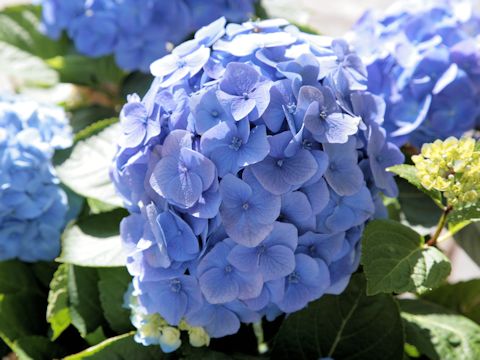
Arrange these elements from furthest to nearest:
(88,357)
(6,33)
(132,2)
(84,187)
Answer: (6,33)
(132,2)
(84,187)
(88,357)

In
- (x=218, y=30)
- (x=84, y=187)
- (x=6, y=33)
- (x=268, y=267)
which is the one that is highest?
(x=218, y=30)

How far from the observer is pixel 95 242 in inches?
34.3

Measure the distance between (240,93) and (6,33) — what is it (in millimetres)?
751

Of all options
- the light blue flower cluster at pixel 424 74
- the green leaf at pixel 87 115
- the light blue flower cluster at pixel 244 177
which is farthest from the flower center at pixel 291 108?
the green leaf at pixel 87 115

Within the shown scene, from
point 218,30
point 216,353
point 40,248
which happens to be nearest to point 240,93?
point 218,30

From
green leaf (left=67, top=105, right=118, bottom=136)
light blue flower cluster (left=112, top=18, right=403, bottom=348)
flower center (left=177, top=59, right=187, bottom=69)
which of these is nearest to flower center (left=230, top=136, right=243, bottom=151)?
light blue flower cluster (left=112, top=18, right=403, bottom=348)

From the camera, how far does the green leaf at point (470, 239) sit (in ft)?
3.04

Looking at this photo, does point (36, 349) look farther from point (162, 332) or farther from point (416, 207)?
point (416, 207)

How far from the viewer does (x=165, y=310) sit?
28.2 inches

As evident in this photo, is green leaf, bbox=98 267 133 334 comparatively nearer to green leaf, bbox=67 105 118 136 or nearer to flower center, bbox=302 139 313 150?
flower center, bbox=302 139 313 150

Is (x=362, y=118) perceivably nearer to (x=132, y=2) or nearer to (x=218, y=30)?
(x=218, y=30)

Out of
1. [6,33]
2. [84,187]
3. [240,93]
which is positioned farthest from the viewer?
[6,33]

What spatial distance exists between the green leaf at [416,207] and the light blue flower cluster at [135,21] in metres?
0.36

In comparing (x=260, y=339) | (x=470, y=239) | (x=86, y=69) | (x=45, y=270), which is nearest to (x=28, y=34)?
(x=86, y=69)
